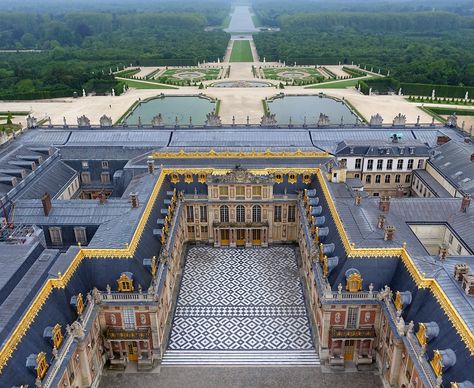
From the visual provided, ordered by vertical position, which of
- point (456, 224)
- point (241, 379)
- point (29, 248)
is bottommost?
point (241, 379)

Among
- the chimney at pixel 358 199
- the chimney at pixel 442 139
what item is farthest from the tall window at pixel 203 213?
the chimney at pixel 442 139

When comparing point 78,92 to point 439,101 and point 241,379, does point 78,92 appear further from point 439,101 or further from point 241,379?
point 241,379

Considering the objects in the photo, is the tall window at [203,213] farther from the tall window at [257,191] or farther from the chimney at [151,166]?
the chimney at [151,166]

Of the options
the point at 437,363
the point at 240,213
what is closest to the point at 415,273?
the point at 437,363

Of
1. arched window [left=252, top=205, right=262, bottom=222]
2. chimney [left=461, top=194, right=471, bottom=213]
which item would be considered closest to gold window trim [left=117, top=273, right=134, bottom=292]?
arched window [left=252, top=205, right=262, bottom=222]

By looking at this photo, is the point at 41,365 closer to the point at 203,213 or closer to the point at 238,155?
the point at 203,213

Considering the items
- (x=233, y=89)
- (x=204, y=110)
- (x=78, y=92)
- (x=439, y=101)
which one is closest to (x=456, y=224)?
(x=204, y=110)
